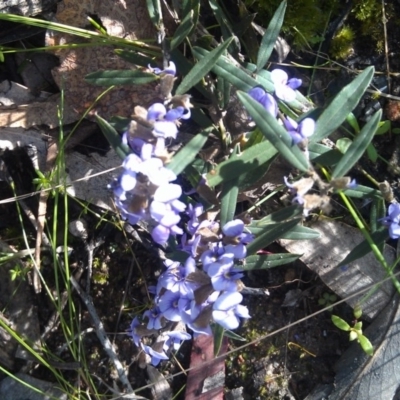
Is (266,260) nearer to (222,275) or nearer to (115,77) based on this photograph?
(222,275)

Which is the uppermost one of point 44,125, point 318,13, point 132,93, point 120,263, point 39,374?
point 318,13

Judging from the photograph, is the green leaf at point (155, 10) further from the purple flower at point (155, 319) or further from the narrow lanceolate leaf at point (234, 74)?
the purple flower at point (155, 319)

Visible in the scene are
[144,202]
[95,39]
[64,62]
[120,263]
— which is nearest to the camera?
[144,202]

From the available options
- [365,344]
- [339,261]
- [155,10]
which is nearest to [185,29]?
[155,10]

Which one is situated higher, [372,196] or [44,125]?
[372,196]

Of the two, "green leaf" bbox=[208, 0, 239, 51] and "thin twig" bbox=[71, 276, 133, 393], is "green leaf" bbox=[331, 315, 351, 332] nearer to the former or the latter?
"thin twig" bbox=[71, 276, 133, 393]

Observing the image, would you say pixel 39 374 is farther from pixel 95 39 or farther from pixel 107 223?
pixel 95 39

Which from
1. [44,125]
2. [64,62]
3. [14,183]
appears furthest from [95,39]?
[14,183]
